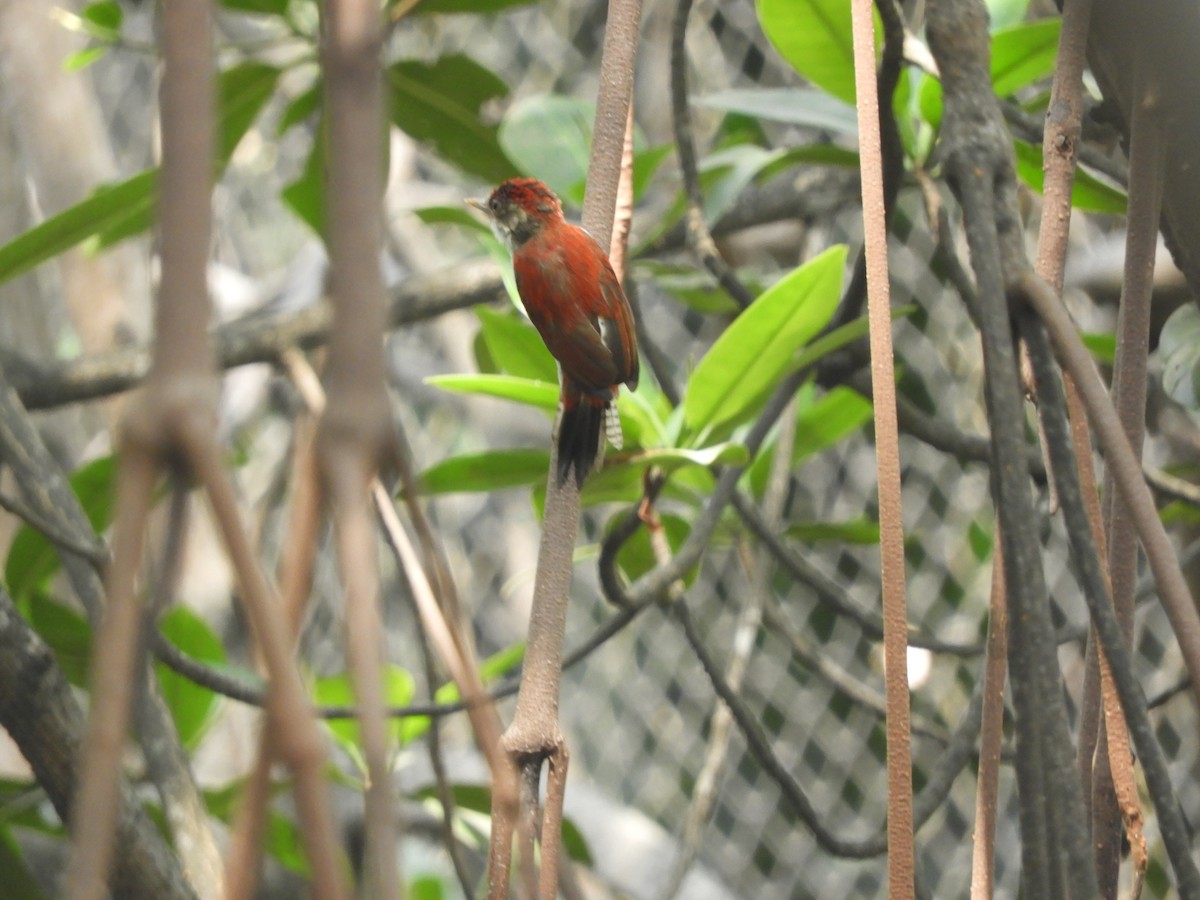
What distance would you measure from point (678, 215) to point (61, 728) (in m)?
0.65

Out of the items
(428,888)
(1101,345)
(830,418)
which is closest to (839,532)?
(830,418)

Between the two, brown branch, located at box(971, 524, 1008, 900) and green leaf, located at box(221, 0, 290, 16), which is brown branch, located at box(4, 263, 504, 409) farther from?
brown branch, located at box(971, 524, 1008, 900)

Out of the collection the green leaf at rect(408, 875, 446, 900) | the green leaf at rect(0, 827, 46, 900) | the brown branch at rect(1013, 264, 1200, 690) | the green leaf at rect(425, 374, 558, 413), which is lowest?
the green leaf at rect(408, 875, 446, 900)

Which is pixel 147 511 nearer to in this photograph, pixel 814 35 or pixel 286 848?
pixel 814 35

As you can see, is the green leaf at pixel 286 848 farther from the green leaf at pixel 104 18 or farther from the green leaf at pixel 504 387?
the green leaf at pixel 104 18

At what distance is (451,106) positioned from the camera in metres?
1.26

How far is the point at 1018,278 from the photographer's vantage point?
419 mm

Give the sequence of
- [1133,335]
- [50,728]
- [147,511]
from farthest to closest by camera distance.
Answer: [50,728]
[1133,335]
[147,511]

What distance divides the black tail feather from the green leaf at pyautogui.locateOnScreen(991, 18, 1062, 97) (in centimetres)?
40

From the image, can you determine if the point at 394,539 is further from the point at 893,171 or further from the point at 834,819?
the point at 834,819

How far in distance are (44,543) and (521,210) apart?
1.66 feet

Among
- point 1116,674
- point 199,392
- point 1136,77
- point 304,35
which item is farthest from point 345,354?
point 304,35

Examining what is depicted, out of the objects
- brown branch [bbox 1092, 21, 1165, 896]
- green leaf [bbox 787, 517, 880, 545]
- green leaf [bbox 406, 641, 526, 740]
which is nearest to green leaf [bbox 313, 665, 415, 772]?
green leaf [bbox 406, 641, 526, 740]

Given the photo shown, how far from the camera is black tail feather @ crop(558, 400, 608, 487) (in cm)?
70
